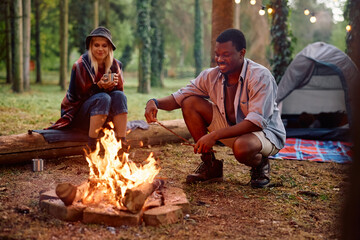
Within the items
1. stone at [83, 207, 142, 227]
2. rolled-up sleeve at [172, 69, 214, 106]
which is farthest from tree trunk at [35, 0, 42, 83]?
stone at [83, 207, 142, 227]

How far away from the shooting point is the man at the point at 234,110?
3.41 m

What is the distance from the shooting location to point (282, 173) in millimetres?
4586

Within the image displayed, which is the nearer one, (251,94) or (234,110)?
(251,94)

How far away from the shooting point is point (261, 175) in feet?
12.6

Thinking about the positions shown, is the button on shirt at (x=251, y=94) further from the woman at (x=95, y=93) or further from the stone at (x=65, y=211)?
the stone at (x=65, y=211)

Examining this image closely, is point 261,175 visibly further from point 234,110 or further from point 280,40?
point 280,40

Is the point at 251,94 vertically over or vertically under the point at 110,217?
over

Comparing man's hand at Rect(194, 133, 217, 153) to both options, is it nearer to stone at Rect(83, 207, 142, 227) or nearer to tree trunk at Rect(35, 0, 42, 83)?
stone at Rect(83, 207, 142, 227)

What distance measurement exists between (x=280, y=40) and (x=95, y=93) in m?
6.72

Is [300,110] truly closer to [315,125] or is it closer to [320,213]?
[315,125]

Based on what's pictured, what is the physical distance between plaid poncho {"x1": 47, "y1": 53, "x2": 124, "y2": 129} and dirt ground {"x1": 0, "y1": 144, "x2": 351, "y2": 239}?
0.62 metres

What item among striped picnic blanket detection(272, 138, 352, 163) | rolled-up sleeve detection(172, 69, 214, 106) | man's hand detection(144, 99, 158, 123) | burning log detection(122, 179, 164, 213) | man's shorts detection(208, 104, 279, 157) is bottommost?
striped picnic blanket detection(272, 138, 352, 163)

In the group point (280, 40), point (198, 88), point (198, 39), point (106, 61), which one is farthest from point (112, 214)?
point (198, 39)

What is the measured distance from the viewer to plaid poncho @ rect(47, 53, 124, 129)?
14.6 ft
